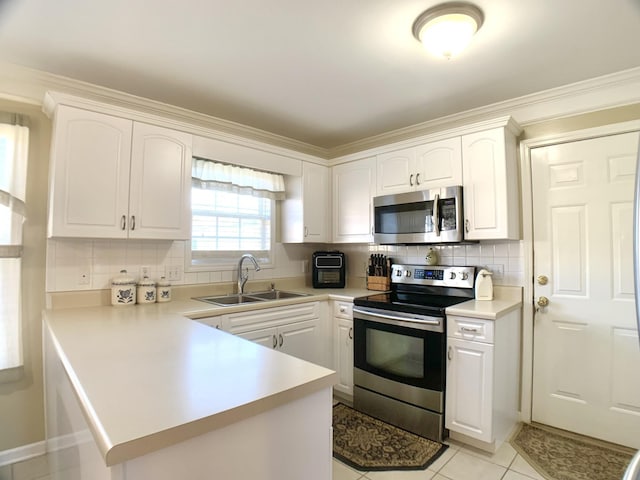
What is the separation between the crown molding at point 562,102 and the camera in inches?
88.5

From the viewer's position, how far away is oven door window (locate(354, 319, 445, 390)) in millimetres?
2295

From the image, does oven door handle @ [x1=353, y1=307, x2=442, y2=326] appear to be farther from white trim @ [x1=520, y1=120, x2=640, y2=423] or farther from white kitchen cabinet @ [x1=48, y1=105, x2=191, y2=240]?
white kitchen cabinet @ [x1=48, y1=105, x2=191, y2=240]

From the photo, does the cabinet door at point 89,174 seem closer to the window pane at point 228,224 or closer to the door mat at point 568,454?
the window pane at point 228,224

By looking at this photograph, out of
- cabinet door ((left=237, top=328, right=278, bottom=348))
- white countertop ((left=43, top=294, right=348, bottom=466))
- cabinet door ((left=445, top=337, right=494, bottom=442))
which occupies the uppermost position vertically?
white countertop ((left=43, top=294, right=348, bottom=466))

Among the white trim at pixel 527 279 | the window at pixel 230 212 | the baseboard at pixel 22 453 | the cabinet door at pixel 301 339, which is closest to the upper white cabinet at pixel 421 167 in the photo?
the white trim at pixel 527 279

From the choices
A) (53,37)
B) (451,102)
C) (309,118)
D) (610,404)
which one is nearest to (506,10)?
(451,102)

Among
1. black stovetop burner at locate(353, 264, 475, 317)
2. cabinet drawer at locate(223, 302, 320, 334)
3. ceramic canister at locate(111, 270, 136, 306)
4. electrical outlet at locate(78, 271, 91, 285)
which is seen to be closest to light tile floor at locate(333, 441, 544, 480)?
black stovetop burner at locate(353, 264, 475, 317)

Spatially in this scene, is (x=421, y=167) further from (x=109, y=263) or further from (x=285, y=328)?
(x=109, y=263)

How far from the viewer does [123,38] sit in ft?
6.14

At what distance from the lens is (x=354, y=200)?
335 cm

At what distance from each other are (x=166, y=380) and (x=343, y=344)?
6.73ft

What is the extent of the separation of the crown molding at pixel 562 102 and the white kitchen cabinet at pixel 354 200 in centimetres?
66

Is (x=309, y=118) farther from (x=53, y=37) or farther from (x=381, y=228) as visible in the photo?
(x=53, y=37)

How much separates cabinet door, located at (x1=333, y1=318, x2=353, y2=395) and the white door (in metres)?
1.36
